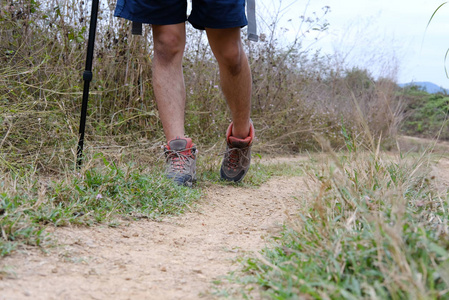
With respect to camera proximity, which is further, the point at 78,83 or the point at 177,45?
the point at 78,83

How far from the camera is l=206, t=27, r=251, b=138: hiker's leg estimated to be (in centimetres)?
225

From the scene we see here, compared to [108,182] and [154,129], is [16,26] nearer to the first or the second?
[154,129]

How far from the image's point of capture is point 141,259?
4.26ft

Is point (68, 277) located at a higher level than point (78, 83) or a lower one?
lower

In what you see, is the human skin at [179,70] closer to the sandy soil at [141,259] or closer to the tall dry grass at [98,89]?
the tall dry grass at [98,89]

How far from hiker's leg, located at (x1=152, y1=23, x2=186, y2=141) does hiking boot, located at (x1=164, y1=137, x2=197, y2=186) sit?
61 millimetres

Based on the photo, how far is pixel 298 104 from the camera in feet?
16.7

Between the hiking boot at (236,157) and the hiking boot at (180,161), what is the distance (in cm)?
35

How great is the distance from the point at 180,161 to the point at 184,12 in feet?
2.57

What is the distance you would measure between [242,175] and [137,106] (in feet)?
3.51

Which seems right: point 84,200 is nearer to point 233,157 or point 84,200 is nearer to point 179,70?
point 179,70

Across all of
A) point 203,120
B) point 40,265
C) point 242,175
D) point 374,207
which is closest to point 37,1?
point 203,120

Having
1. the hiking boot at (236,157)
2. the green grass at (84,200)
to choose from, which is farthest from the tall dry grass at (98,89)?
the hiking boot at (236,157)

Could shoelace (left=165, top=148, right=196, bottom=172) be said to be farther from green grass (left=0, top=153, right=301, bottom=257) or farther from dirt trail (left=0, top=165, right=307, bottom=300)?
dirt trail (left=0, top=165, right=307, bottom=300)
